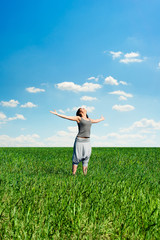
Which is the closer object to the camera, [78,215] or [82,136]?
[78,215]

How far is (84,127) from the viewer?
7137 mm

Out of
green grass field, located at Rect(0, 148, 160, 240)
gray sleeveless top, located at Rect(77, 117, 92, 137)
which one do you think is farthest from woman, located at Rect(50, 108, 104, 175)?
green grass field, located at Rect(0, 148, 160, 240)

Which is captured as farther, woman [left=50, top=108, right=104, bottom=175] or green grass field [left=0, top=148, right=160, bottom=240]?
woman [left=50, top=108, right=104, bottom=175]

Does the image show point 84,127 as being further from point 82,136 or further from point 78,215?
point 78,215

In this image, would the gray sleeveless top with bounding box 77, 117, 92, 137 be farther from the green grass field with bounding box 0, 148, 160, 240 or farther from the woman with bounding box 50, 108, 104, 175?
the green grass field with bounding box 0, 148, 160, 240

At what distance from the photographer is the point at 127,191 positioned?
513cm

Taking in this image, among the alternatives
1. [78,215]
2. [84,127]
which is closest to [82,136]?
[84,127]

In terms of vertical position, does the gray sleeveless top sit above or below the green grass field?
above

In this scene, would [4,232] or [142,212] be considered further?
[142,212]

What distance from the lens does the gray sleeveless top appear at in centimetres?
711

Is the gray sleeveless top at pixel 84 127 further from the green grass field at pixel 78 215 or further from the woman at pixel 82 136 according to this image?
the green grass field at pixel 78 215

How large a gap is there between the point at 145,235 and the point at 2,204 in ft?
8.53

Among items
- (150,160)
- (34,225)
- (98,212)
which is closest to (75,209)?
(98,212)

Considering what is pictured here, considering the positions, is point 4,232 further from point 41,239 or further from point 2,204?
point 2,204
